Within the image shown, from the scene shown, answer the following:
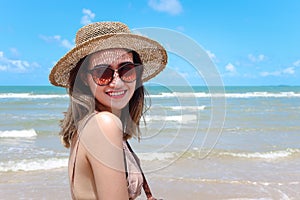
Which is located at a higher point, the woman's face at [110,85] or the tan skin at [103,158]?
the woman's face at [110,85]

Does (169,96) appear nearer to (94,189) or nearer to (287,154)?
(287,154)

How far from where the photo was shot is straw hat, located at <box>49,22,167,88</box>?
1575mm

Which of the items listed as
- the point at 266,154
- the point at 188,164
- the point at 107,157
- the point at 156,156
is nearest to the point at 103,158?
the point at 107,157

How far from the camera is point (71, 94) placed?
5.51ft

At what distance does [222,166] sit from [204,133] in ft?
14.8

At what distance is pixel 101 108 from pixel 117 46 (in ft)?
1.03

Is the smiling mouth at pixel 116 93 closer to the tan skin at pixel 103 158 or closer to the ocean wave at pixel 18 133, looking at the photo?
the tan skin at pixel 103 158

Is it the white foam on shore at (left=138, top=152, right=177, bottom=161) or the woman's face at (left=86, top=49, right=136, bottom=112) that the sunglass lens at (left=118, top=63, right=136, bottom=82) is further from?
the white foam on shore at (left=138, top=152, right=177, bottom=161)

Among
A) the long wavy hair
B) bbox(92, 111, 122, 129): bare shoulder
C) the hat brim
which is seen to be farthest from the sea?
bbox(92, 111, 122, 129): bare shoulder

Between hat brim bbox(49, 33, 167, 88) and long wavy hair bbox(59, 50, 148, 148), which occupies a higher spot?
hat brim bbox(49, 33, 167, 88)

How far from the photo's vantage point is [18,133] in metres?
11.0

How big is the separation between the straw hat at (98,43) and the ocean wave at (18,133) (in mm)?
9444

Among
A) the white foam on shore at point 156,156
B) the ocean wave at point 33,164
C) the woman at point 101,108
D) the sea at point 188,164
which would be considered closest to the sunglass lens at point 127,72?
the woman at point 101,108

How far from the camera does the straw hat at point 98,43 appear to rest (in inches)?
62.0
